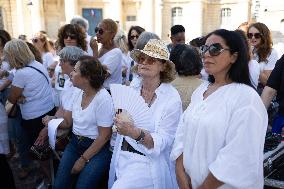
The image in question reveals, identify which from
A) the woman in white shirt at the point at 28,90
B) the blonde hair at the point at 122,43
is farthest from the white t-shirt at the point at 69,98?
the blonde hair at the point at 122,43

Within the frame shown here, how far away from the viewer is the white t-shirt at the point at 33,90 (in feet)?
13.3

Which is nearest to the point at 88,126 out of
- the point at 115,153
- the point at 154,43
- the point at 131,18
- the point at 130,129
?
the point at 115,153

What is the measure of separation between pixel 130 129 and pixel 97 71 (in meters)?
0.94

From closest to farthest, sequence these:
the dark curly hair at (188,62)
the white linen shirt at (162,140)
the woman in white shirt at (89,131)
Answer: the white linen shirt at (162,140) < the woman in white shirt at (89,131) < the dark curly hair at (188,62)

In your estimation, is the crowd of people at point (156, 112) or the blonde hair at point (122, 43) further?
the blonde hair at point (122, 43)

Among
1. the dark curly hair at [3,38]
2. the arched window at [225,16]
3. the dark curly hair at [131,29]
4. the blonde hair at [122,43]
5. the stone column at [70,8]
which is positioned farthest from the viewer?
the arched window at [225,16]

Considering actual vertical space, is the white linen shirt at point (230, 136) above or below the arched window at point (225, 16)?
below

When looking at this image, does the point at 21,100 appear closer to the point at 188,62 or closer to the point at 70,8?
the point at 188,62

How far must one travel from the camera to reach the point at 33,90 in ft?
13.7

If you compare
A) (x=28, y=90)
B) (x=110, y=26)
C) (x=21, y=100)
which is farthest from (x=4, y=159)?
(x=110, y=26)

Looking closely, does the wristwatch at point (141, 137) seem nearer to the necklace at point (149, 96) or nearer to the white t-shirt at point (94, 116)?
the necklace at point (149, 96)

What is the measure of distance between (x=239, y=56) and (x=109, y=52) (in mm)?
2954

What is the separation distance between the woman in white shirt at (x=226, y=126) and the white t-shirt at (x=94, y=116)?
1134 millimetres

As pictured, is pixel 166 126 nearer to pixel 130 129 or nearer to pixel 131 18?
pixel 130 129
